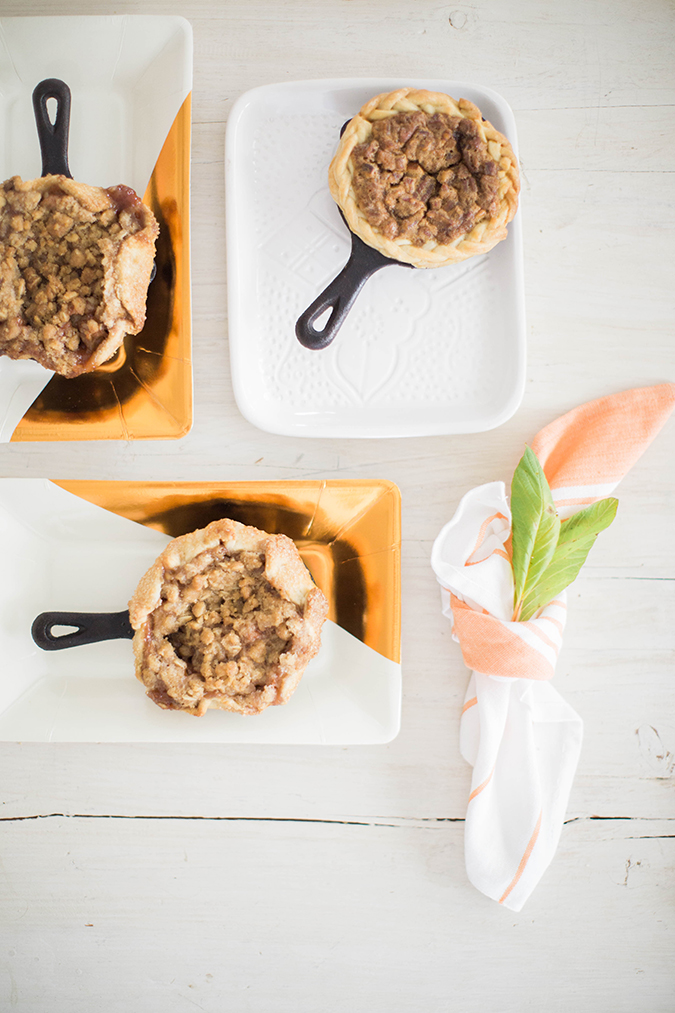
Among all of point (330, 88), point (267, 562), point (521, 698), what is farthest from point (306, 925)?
point (330, 88)

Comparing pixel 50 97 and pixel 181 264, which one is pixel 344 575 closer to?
pixel 181 264

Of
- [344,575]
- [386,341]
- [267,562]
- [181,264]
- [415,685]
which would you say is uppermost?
[181,264]

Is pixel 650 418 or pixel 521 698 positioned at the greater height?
pixel 650 418

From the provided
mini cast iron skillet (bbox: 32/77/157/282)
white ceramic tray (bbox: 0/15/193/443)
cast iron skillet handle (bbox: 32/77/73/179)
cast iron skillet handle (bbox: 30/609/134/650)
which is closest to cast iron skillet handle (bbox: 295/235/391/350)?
mini cast iron skillet (bbox: 32/77/157/282)

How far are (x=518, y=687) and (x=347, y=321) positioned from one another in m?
0.83

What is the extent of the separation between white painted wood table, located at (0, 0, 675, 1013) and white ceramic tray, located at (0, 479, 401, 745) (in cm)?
12

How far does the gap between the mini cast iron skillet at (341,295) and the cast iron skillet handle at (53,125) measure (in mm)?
551

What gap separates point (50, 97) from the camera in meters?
1.19

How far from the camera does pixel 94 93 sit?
48.8 inches

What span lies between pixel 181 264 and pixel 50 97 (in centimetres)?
41

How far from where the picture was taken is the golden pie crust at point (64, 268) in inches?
43.7

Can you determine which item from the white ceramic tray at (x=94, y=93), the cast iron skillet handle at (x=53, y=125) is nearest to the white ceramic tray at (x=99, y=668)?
the white ceramic tray at (x=94, y=93)

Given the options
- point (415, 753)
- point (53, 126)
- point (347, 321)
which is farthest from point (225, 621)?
point (53, 126)

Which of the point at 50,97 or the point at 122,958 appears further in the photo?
the point at 122,958
